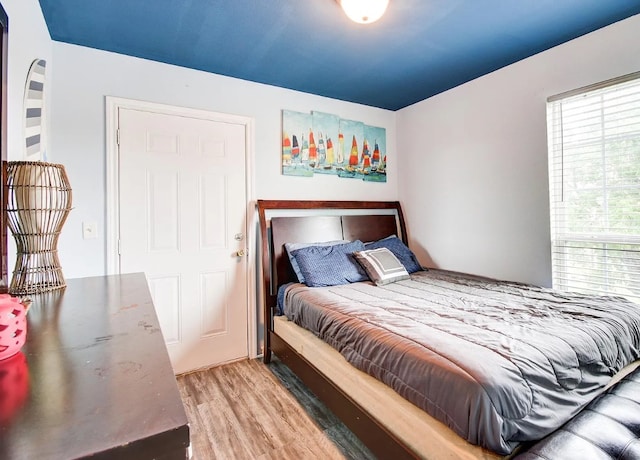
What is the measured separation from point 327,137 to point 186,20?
1.59 metres

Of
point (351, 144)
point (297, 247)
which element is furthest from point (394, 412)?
point (351, 144)

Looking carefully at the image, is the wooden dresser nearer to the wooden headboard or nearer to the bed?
the bed

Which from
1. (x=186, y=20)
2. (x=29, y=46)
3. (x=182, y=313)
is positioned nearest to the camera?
(x=29, y=46)

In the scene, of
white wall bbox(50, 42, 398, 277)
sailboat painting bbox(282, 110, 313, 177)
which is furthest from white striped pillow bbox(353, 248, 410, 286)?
sailboat painting bbox(282, 110, 313, 177)

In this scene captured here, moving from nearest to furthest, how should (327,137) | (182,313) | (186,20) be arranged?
1. (186,20)
2. (182,313)
3. (327,137)

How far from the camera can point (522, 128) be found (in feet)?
8.50

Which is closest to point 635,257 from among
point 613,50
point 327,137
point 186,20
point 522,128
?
point 522,128

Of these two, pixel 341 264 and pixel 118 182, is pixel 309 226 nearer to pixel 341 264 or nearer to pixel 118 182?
pixel 341 264

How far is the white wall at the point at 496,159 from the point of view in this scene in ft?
7.45

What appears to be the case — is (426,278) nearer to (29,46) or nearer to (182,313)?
(182,313)

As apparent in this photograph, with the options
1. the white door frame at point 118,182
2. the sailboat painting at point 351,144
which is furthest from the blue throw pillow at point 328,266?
the sailboat painting at point 351,144

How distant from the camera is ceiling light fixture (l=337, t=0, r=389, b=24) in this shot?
1693 millimetres

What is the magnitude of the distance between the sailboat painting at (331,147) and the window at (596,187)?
1607 mm

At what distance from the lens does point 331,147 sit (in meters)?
3.28
